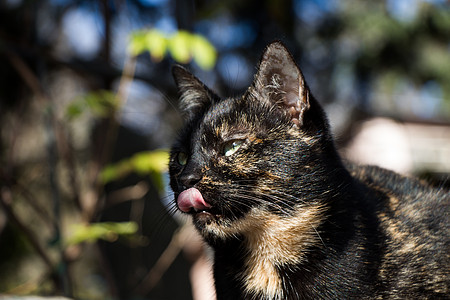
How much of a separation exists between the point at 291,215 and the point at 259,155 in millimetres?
272

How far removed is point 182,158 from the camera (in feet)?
7.07

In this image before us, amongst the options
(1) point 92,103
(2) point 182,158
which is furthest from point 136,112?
(2) point 182,158

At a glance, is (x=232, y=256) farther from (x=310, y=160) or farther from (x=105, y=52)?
(x=105, y=52)

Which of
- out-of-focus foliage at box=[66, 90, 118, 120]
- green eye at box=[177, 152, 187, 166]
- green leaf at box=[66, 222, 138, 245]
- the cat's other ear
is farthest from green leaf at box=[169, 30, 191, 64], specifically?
green leaf at box=[66, 222, 138, 245]

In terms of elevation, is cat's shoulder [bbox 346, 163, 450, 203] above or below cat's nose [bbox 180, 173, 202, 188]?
below

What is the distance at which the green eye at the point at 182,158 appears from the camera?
A: 2124mm

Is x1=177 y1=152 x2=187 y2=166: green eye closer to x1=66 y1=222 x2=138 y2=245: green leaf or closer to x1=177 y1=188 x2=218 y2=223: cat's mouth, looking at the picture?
x1=177 y1=188 x2=218 y2=223: cat's mouth

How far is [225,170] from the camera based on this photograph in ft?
6.08

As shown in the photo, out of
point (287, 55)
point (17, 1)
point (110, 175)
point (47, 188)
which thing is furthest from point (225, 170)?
point (47, 188)

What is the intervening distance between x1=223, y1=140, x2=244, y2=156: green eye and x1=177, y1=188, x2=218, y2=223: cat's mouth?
0.73 ft

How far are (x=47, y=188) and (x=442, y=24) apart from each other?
10.3m

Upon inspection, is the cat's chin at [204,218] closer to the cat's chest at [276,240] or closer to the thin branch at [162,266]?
the cat's chest at [276,240]

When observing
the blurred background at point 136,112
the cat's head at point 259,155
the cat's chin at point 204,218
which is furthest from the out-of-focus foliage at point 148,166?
the cat's chin at point 204,218

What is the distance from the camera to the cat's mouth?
180 centimetres
